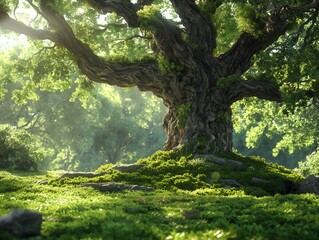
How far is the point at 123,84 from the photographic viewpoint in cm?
2416

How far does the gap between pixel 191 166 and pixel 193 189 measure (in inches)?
85.1

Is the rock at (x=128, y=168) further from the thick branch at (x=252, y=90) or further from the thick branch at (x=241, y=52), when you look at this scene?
the thick branch at (x=241, y=52)

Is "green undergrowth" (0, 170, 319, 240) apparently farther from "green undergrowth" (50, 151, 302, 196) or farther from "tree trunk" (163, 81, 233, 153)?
"tree trunk" (163, 81, 233, 153)

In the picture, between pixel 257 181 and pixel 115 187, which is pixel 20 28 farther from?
pixel 257 181

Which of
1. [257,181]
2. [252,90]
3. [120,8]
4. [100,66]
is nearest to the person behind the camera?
[257,181]

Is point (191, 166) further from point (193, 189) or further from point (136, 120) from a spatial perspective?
point (136, 120)

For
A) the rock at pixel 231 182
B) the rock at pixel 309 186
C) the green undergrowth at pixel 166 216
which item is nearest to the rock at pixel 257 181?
the rock at pixel 231 182

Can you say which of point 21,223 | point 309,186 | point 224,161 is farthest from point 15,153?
point 21,223

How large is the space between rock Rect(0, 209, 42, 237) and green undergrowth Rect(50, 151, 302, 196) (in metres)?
9.22

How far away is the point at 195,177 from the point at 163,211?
280 inches

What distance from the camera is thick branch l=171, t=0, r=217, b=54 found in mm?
22984

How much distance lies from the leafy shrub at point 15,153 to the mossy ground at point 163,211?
11.3m

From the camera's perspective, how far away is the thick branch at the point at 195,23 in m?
23.0

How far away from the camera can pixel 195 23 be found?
2334cm
